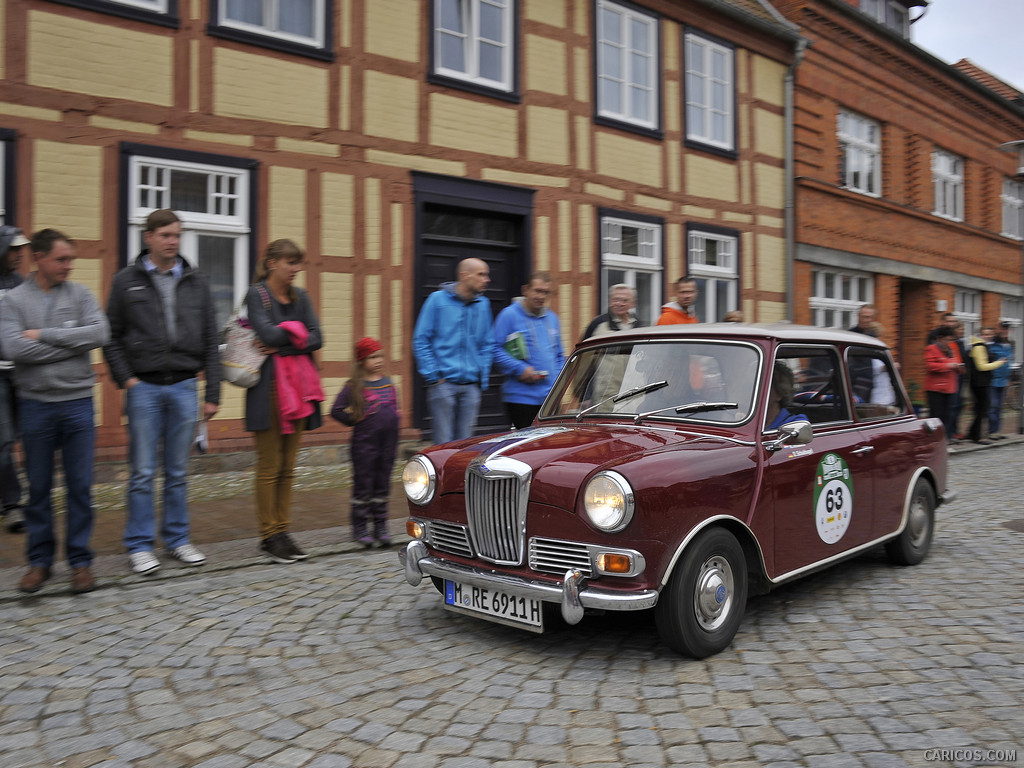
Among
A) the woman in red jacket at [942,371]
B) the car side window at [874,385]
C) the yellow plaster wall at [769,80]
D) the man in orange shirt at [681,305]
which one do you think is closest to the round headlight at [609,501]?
the car side window at [874,385]

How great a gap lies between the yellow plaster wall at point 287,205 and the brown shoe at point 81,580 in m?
5.00

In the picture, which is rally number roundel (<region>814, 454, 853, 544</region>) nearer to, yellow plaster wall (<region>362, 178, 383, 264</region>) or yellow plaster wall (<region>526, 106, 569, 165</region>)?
yellow plaster wall (<region>362, 178, 383, 264</region>)

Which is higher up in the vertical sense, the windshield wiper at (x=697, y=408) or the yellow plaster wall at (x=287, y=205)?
the yellow plaster wall at (x=287, y=205)

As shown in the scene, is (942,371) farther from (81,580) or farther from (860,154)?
(81,580)

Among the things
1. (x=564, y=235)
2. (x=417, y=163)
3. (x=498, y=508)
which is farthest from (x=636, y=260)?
(x=498, y=508)

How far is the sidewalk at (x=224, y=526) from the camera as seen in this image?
5145 millimetres

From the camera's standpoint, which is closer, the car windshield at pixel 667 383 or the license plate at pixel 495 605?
the license plate at pixel 495 605

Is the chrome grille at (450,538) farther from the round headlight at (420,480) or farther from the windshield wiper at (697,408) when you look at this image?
the windshield wiper at (697,408)

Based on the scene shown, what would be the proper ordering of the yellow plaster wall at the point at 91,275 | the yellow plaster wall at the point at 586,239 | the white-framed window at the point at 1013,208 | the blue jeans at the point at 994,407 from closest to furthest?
the yellow plaster wall at the point at 91,275, the yellow plaster wall at the point at 586,239, the blue jeans at the point at 994,407, the white-framed window at the point at 1013,208

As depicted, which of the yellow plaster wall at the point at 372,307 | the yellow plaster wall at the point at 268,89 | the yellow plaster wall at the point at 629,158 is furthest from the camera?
the yellow plaster wall at the point at 629,158

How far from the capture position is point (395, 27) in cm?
1005

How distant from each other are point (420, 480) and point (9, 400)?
3.59 meters

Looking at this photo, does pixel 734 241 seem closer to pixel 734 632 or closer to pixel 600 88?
pixel 600 88

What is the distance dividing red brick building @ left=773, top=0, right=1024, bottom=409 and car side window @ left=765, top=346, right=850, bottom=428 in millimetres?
10987
